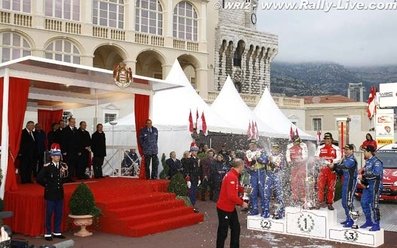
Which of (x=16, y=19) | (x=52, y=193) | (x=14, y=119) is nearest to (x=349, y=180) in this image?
(x=52, y=193)

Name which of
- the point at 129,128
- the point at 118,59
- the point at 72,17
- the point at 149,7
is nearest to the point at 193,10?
the point at 149,7

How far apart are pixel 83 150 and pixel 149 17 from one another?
19.1m

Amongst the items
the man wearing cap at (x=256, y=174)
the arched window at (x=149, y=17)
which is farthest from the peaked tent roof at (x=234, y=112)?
the man wearing cap at (x=256, y=174)

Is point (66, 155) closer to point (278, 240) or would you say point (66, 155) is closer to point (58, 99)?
point (58, 99)

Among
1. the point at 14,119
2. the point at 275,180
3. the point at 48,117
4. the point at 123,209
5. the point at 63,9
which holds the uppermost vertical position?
the point at 63,9

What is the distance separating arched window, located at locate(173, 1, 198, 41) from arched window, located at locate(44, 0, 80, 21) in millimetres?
7065

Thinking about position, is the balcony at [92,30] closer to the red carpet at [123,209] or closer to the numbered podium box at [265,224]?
the red carpet at [123,209]

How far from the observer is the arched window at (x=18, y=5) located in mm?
25627

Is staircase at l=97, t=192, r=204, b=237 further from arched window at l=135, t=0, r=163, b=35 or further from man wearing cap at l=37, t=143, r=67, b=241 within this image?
arched window at l=135, t=0, r=163, b=35

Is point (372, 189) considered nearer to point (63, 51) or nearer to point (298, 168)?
point (298, 168)

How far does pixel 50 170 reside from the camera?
9.38 m

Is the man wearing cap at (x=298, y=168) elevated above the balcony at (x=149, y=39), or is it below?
below

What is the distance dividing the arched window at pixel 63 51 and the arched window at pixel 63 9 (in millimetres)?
1562

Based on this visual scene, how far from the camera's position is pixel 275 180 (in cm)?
1116
